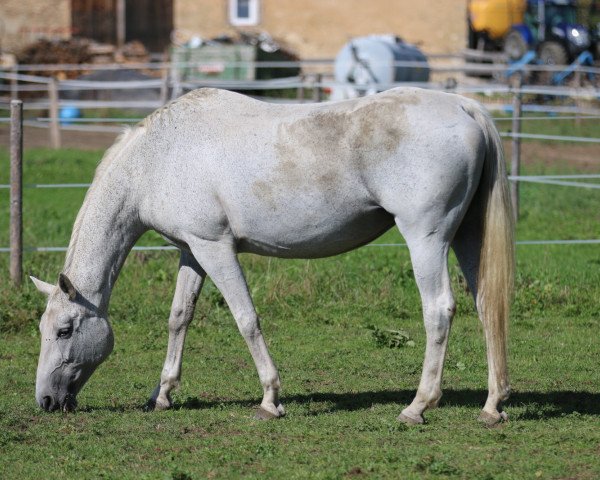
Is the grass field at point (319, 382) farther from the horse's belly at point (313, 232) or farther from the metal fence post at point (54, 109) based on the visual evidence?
the metal fence post at point (54, 109)

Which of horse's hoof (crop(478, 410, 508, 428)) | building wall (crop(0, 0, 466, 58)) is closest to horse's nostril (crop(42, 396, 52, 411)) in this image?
horse's hoof (crop(478, 410, 508, 428))

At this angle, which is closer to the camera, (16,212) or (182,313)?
(182,313)

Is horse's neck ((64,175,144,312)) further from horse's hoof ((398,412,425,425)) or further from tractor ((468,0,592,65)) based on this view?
tractor ((468,0,592,65))

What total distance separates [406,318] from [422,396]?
9.54 ft

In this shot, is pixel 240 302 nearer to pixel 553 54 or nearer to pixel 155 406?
pixel 155 406

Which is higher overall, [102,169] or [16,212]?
[102,169]

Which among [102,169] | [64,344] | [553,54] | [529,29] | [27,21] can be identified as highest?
[27,21]

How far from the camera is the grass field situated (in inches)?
197

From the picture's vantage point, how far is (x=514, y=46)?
96.6 feet

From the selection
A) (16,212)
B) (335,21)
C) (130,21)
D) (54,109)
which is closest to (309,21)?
(335,21)

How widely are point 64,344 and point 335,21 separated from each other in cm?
2735

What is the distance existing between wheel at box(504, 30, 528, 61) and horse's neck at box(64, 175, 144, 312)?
80.1ft

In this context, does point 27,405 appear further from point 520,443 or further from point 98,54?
point 98,54

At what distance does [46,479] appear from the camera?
483 centimetres
